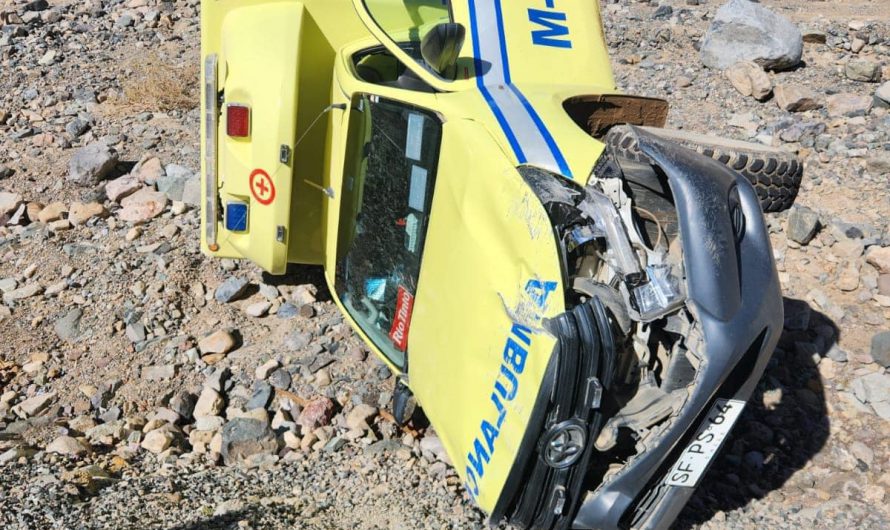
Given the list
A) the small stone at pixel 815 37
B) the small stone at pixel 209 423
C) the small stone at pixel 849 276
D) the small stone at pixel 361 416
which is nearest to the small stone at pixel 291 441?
the small stone at pixel 361 416

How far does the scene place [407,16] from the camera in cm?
465

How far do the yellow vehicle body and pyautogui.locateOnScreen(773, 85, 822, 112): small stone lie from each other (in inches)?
93.5

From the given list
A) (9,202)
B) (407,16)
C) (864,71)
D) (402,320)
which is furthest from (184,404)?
(864,71)

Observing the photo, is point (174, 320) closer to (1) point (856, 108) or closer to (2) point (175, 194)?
(2) point (175, 194)

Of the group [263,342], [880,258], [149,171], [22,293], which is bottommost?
[22,293]

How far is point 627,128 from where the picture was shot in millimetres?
3188

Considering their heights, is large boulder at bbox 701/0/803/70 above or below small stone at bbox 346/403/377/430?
above

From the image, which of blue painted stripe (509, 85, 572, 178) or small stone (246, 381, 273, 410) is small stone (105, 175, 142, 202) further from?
blue painted stripe (509, 85, 572, 178)

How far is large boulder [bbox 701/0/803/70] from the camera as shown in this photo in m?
6.69

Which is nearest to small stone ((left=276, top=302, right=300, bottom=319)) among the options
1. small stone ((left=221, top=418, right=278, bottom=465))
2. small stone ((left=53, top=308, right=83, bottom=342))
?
small stone ((left=221, top=418, right=278, bottom=465))

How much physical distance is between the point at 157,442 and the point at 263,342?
0.89 m

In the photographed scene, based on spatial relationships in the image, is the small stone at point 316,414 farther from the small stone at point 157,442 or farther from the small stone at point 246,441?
the small stone at point 157,442

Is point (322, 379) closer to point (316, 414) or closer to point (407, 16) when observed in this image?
point (316, 414)

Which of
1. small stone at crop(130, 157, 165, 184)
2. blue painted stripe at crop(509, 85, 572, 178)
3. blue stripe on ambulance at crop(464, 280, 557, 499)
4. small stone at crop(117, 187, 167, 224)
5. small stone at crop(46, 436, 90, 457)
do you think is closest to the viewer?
blue stripe on ambulance at crop(464, 280, 557, 499)
